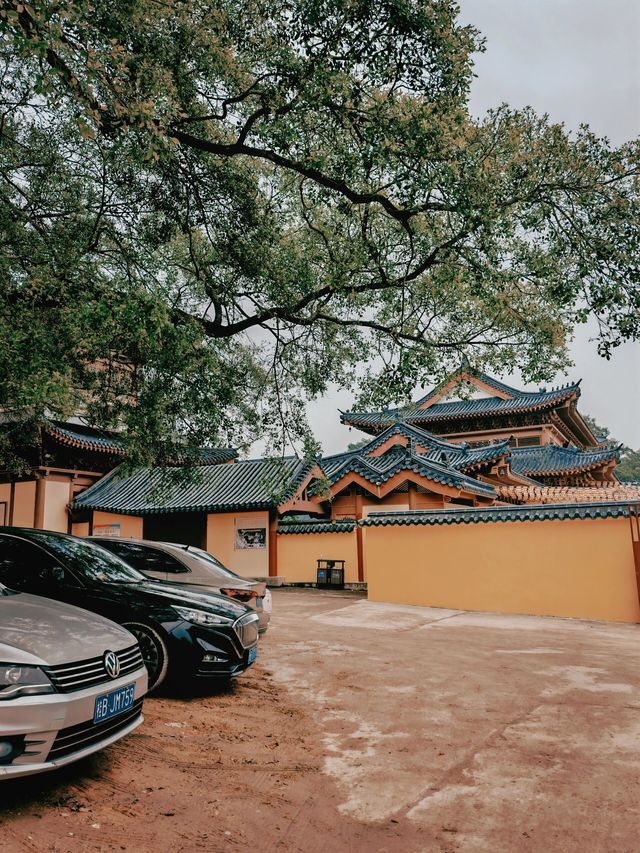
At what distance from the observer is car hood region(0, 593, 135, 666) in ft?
10.6

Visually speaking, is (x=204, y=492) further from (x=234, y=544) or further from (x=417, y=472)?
(x=417, y=472)

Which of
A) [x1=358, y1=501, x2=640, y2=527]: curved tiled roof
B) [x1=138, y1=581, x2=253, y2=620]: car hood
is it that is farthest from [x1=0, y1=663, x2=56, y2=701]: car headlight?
[x1=358, y1=501, x2=640, y2=527]: curved tiled roof

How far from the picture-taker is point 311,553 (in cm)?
2058

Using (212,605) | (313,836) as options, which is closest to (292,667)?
(212,605)

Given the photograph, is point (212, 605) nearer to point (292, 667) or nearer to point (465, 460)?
point (292, 667)

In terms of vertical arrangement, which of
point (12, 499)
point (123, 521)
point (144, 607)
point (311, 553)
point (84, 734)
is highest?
point (12, 499)

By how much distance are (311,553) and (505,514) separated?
8.73 meters

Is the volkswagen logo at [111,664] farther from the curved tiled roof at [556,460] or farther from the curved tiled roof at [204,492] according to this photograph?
the curved tiled roof at [556,460]

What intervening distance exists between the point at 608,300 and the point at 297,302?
4.62m

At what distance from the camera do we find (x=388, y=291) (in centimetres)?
1031

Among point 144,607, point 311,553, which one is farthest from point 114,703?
point 311,553

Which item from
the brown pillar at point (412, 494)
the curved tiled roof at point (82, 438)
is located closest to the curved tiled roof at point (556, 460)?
the brown pillar at point (412, 494)

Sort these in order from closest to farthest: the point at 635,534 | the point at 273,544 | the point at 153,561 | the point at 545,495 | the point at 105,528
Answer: the point at 153,561 < the point at 635,534 < the point at 273,544 < the point at 545,495 < the point at 105,528

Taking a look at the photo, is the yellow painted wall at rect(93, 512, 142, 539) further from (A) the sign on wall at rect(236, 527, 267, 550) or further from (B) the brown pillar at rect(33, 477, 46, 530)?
(A) the sign on wall at rect(236, 527, 267, 550)
